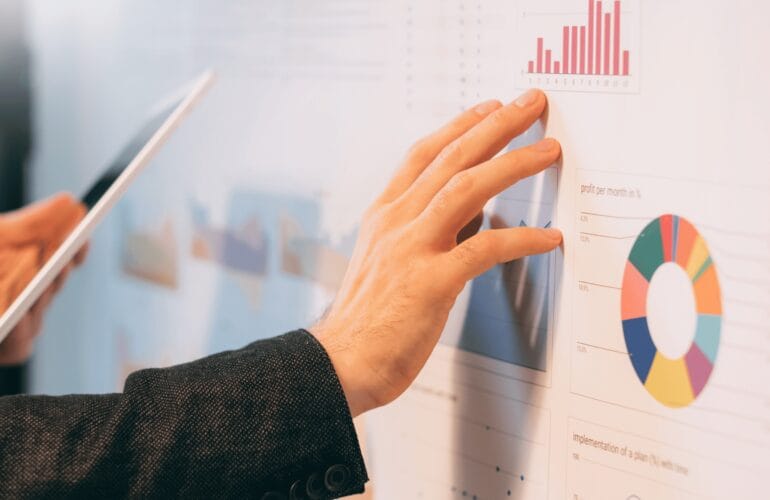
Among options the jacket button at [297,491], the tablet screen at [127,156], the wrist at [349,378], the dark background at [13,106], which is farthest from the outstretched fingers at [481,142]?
the dark background at [13,106]

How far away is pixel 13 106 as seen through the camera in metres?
1.65

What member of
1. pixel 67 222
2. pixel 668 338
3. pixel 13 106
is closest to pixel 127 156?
pixel 67 222

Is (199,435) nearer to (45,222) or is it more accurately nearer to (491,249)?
(491,249)

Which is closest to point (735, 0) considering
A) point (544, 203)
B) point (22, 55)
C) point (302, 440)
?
point (544, 203)

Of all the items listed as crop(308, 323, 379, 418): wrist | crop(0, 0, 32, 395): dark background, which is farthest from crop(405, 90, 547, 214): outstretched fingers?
crop(0, 0, 32, 395): dark background

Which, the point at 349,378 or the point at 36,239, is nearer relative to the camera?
the point at 349,378

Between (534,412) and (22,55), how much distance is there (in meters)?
1.24

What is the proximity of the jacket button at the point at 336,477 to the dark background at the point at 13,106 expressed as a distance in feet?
3.79

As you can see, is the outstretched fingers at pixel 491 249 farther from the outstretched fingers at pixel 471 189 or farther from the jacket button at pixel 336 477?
the jacket button at pixel 336 477

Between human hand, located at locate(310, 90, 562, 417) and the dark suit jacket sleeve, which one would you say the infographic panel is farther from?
the dark suit jacket sleeve

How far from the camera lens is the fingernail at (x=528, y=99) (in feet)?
2.53

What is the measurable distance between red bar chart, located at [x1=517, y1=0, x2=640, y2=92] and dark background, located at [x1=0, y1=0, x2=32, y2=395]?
3.77ft

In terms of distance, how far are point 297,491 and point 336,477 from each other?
33 millimetres

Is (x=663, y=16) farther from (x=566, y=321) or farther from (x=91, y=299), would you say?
(x=91, y=299)
